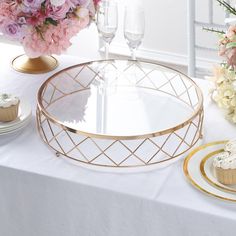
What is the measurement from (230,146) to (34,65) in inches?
31.0

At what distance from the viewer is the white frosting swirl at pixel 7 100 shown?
5.34ft

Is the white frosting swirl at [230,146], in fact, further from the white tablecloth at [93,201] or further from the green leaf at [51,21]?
the green leaf at [51,21]

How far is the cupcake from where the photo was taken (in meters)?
1.63

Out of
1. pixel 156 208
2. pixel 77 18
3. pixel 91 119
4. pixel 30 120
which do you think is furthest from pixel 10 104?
pixel 156 208

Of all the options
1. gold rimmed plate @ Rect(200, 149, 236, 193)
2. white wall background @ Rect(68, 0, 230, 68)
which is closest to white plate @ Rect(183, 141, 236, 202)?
gold rimmed plate @ Rect(200, 149, 236, 193)

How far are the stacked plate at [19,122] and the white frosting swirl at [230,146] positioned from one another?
54 cm

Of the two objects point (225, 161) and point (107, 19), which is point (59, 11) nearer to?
point (107, 19)

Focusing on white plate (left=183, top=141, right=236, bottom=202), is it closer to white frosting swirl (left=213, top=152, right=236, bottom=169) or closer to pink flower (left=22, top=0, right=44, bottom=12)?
white frosting swirl (left=213, top=152, right=236, bottom=169)

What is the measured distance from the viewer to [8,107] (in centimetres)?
163

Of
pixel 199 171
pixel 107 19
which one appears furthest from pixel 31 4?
pixel 199 171

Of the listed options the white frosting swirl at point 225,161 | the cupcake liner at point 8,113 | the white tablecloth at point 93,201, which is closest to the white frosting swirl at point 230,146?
the white frosting swirl at point 225,161

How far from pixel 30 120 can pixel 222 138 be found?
523mm

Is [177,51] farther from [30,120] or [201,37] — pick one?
[30,120]

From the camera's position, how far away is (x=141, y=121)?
1673 mm
